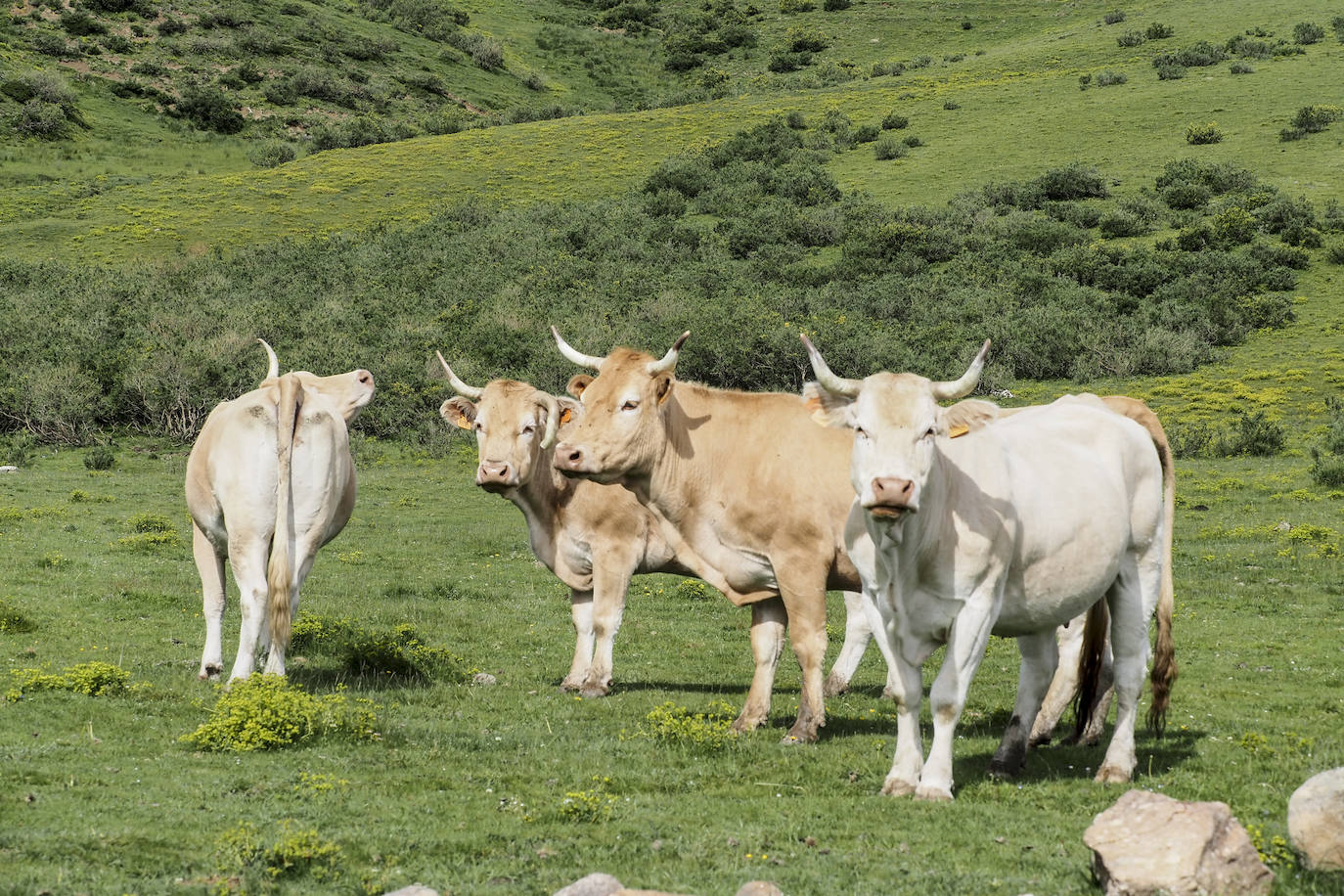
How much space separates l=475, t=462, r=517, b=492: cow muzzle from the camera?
11719mm

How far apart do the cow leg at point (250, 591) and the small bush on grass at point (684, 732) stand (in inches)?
132

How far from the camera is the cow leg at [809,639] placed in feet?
33.0

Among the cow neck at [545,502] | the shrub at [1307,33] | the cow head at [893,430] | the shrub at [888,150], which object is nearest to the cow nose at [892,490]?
the cow head at [893,430]

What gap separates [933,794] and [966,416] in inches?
92.7

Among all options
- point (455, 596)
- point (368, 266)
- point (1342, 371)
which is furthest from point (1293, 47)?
point (455, 596)

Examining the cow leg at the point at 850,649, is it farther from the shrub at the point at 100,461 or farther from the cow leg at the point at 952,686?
the shrub at the point at 100,461

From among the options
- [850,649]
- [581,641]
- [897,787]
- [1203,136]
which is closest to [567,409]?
[581,641]

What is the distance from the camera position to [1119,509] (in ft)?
29.8

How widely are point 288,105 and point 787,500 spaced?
105 meters

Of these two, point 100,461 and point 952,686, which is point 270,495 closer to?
point 952,686

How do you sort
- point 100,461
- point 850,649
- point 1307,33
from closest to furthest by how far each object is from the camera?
point 850,649 < point 100,461 < point 1307,33

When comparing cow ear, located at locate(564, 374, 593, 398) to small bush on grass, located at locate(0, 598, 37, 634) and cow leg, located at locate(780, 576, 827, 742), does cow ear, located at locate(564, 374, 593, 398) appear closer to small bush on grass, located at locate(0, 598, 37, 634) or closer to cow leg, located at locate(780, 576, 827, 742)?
cow leg, located at locate(780, 576, 827, 742)

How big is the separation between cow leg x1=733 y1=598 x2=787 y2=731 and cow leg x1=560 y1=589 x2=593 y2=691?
7.35 ft

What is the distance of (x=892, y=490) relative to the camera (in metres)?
7.52
